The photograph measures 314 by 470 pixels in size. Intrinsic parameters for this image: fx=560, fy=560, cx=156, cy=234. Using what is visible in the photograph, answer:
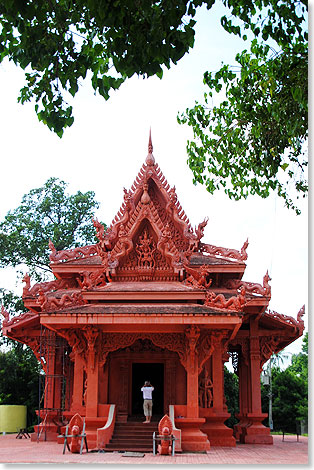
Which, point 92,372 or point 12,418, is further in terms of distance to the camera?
point 12,418

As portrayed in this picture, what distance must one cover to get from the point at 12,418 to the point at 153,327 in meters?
12.0

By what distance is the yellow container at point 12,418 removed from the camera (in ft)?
67.2

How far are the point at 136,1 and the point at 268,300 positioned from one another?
8745 mm

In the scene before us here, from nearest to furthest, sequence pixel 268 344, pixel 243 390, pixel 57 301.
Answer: pixel 57 301, pixel 268 344, pixel 243 390

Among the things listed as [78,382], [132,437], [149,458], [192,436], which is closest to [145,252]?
[78,382]

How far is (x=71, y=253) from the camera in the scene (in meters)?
15.1

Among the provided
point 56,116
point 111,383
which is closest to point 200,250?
point 111,383

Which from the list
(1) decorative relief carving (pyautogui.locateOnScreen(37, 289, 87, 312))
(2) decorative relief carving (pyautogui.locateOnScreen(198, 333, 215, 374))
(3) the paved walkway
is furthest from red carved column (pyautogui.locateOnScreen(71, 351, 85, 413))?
(2) decorative relief carving (pyautogui.locateOnScreen(198, 333, 215, 374))

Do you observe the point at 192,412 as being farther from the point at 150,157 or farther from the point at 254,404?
the point at 150,157

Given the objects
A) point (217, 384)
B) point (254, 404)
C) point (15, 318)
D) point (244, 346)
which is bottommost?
point (254, 404)

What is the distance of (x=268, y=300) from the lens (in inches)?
527

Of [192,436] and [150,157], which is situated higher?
[150,157]

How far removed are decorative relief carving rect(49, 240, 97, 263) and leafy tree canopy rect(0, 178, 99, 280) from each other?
396 inches

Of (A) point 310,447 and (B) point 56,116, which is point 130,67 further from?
(A) point 310,447
